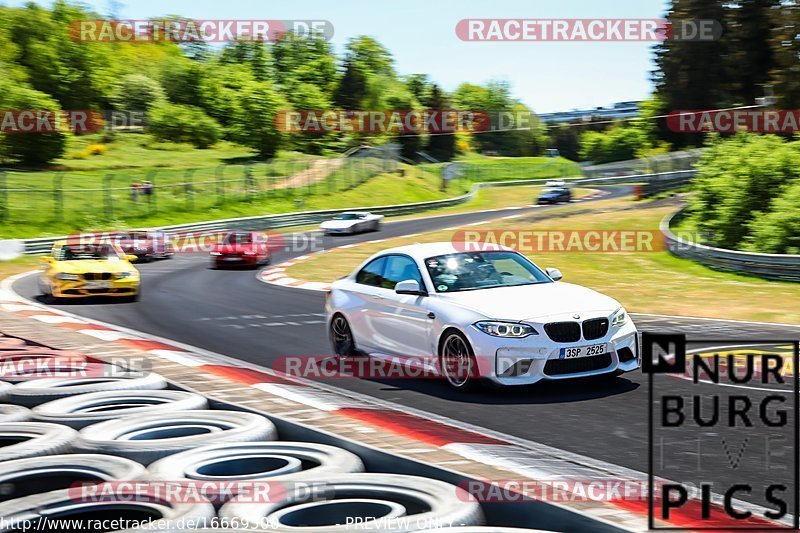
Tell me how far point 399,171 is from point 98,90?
3533 centimetres

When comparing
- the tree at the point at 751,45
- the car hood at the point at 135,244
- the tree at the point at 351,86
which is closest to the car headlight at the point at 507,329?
the car hood at the point at 135,244

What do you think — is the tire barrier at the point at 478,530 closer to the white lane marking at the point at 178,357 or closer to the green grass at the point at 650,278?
the white lane marking at the point at 178,357

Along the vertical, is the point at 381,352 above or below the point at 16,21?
below

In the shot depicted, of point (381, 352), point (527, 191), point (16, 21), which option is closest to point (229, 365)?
point (381, 352)

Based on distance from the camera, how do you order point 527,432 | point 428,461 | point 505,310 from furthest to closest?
point 505,310
point 527,432
point 428,461

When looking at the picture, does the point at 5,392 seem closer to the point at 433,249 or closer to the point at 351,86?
the point at 433,249

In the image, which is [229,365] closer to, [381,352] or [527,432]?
[381,352]

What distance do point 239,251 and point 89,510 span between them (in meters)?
26.9

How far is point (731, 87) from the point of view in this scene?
66.8 metres

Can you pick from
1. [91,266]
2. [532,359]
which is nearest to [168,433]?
[532,359]

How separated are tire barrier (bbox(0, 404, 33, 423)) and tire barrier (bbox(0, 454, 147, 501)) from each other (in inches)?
59.8

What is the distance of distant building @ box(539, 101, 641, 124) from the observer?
15450cm

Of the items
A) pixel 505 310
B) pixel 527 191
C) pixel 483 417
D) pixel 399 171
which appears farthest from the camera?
pixel 527 191

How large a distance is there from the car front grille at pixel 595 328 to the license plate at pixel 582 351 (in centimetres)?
9
